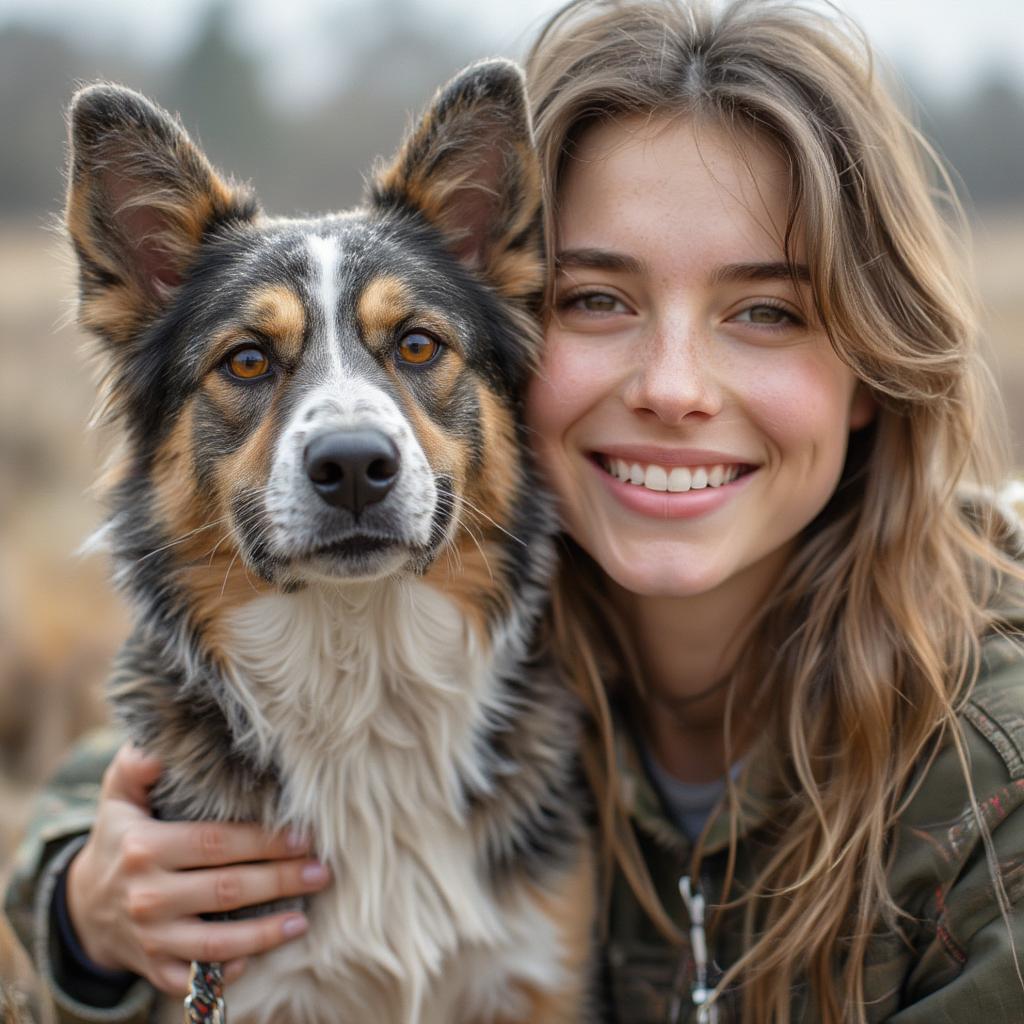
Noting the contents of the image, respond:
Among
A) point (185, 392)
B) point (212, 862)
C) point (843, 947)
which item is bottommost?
point (843, 947)

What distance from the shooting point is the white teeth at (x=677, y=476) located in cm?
276

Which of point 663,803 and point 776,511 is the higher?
point 776,511

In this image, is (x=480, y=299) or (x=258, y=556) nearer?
(x=258, y=556)

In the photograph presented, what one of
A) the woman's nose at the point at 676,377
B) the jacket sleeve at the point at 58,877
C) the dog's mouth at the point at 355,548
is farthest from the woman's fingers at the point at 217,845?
the woman's nose at the point at 676,377

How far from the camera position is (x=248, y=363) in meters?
2.78

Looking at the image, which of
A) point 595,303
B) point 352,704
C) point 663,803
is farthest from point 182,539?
point 663,803

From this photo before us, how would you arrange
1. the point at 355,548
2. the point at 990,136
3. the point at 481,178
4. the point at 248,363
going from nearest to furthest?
the point at 355,548
the point at 248,363
the point at 481,178
the point at 990,136

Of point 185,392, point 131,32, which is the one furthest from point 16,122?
point 185,392

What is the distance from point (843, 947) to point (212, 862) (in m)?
1.46

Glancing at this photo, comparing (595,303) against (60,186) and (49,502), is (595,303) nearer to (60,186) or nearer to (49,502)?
(60,186)

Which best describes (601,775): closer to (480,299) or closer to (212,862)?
(212,862)

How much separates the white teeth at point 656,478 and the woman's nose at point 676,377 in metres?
0.13

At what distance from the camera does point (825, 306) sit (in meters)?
2.66

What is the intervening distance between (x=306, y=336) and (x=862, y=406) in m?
1.39
